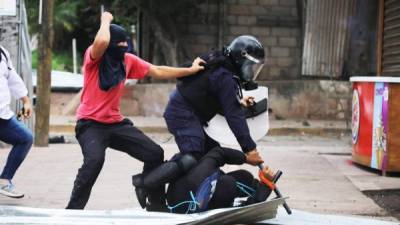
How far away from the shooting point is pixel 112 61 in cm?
503

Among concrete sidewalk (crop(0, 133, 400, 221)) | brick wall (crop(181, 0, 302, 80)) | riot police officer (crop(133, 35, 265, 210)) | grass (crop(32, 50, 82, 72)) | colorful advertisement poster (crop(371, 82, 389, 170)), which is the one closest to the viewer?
riot police officer (crop(133, 35, 265, 210))

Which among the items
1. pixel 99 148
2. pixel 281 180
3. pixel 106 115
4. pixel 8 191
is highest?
pixel 106 115

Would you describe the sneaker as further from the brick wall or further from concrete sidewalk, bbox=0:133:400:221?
the brick wall

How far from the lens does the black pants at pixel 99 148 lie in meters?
5.02

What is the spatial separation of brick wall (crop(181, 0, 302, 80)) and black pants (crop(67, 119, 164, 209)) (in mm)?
11511

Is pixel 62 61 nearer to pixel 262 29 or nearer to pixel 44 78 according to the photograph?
pixel 262 29

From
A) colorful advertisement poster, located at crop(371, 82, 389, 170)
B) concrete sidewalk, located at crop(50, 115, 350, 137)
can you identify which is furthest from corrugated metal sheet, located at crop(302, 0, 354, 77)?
colorful advertisement poster, located at crop(371, 82, 389, 170)

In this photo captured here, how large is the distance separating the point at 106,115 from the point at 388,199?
3.07m

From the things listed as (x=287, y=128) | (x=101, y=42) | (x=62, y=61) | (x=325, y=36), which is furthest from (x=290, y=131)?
(x=62, y=61)

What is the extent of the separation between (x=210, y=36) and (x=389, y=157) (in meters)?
9.41

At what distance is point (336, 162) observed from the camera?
903cm

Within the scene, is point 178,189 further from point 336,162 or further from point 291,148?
point 291,148

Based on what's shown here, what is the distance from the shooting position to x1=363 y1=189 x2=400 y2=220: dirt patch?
6.18 m

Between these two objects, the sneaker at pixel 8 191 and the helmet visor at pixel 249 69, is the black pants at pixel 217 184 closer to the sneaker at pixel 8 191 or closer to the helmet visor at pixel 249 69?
the helmet visor at pixel 249 69
